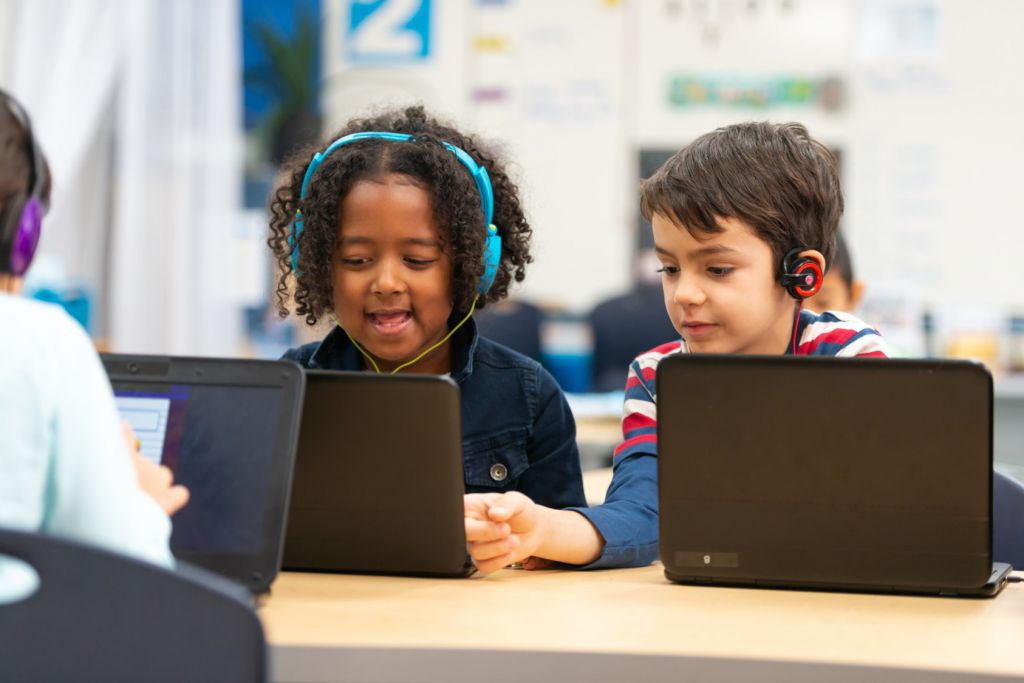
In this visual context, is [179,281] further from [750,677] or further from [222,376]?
[750,677]

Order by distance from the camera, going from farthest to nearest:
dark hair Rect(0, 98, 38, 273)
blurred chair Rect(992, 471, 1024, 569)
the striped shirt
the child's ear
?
the child's ear < blurred chair Rect(992, 471, 1024, 569) < the striped shirt < dark hair Rect(0, 98, 38, 273)

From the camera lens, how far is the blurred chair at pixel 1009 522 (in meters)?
1.52

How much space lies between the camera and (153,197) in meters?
5.25

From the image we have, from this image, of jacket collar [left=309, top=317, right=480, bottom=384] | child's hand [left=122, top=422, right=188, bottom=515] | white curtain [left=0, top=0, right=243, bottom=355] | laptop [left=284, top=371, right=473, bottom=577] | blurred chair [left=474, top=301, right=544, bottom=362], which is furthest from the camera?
white curtain [left=0, top=0, right=243, bottom=355]

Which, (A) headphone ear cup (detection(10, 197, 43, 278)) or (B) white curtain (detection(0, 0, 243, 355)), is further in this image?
(B) white curtain (detection(0, 0, 243, 355))

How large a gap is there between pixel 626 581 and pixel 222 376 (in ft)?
1.49

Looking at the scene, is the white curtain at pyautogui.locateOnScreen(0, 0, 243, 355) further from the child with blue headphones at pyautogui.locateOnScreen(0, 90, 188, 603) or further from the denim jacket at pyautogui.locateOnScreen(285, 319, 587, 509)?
the child with blue headphones at pyautogui.locateOnScreen(0, 90, 188, 603)

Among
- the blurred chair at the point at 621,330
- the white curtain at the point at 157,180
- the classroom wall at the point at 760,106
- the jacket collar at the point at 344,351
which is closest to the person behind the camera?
the jacket collar at the point at 344,351

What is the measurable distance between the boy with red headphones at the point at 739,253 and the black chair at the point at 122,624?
795 millimetres

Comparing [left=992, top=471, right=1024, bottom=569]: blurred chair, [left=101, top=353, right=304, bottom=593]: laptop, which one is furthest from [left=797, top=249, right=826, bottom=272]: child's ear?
[left=101, top=353, right=304, bottom=593]: laptop

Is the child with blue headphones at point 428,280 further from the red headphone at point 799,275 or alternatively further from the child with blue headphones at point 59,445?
the child with blue headphones at point 59,445

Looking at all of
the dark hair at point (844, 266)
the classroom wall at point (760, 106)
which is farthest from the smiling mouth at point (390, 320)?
the classroom wall at point (760, 106)

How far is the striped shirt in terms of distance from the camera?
1.37 metres

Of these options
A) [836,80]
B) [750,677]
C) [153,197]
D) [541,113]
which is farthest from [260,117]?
[750,677]
